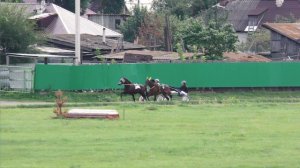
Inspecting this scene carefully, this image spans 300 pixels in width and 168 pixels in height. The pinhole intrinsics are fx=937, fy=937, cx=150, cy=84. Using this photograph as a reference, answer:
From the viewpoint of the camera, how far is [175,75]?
49344 millimetres

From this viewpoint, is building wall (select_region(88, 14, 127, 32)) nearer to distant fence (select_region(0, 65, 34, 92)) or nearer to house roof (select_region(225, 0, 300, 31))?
house roof (select_region(225, 0, 300, 31))

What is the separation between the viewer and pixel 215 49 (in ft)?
206

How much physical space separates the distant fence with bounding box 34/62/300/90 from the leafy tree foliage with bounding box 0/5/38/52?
280 inches

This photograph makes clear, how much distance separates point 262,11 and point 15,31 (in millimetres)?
55406

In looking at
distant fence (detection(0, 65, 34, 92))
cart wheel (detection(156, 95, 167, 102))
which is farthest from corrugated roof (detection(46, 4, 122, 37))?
cart wheel (detection(156, 95, 167, 102))

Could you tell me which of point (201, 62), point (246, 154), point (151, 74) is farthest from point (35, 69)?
point (246, 154)

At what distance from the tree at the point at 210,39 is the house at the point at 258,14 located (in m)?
33.1

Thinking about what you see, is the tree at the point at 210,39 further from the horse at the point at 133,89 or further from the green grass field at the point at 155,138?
the green grass field at the point at 155,138

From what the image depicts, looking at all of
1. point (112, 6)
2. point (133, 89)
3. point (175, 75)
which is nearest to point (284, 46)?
point (175, 75)

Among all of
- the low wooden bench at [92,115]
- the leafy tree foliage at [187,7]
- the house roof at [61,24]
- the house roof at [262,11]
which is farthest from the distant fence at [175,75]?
the leafy tree foliage at [187,7]

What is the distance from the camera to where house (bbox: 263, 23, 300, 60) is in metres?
70.2

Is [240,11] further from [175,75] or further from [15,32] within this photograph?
[175,75]

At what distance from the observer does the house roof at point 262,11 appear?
10356 centimetres

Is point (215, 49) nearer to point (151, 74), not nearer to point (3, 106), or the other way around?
point (151, 74)
